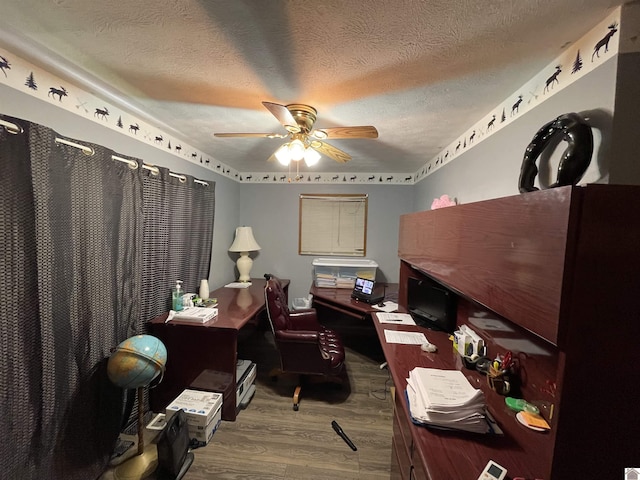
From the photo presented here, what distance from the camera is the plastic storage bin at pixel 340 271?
347cm

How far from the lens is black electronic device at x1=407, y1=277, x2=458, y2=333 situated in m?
1.96

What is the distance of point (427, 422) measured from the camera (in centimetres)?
104

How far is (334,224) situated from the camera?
12.4 feet

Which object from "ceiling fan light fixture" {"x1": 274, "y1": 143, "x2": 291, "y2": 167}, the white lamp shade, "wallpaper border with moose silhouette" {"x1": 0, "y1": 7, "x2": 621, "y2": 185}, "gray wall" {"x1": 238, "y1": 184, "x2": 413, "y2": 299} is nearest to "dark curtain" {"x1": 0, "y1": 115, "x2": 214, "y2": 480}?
"wallpaper border with moose silhouette" {"x1": 0, "y1": 7, "x2": 621, "y2": 185}

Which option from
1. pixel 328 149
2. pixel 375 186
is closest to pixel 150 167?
pixel 328 149

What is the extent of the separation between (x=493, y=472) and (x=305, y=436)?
1484mm

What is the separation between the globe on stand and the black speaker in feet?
0.41

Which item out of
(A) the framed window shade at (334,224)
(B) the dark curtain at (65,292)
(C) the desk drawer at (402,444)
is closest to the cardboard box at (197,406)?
(B) the dark curtain at (65,292)

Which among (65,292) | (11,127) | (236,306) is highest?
(11,127)

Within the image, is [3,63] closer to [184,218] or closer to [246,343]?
[184,218]

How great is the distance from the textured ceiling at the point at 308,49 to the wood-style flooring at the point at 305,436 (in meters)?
2.27

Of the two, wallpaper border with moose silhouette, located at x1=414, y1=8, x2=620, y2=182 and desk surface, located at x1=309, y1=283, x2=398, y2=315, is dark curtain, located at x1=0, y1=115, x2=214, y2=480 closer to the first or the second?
desk surface, located at x1=309, y1=283, x2=398, y2=315

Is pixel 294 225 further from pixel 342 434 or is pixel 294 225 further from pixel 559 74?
pixel 559 74

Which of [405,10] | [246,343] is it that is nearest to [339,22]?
[405,10]
